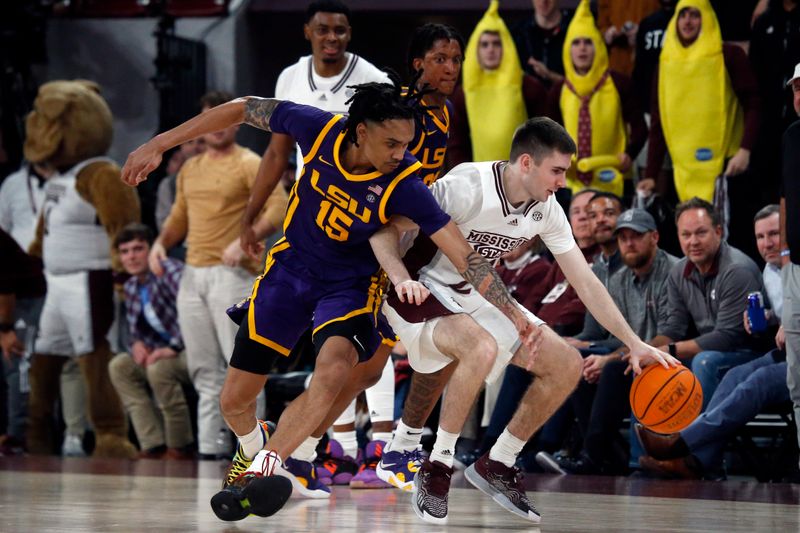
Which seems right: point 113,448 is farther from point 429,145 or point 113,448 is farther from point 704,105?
point 704,105

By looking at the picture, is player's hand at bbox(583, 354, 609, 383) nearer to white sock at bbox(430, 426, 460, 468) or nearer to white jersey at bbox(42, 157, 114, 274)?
white sock at bbox(430, 426, 460, 468)

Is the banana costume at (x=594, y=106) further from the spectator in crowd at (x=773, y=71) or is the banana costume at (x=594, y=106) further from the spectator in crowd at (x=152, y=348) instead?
the spectator in crowd at (x=152, y=348)

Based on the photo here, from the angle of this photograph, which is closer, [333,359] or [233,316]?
[333,359]

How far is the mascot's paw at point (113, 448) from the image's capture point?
8.53m

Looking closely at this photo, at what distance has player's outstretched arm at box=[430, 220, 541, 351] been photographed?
14.7 ft

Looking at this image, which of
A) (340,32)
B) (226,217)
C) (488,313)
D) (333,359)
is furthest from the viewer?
(226,217)

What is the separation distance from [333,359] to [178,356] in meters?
4.20

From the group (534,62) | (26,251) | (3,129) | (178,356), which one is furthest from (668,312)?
(3,129)

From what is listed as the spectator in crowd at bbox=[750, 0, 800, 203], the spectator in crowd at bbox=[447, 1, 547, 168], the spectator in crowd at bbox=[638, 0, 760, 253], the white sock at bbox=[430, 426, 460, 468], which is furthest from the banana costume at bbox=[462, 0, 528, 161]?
the white sock at bbox=[430, 426, 460, 468]

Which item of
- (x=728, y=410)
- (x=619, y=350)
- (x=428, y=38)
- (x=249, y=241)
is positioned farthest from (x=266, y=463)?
(x=619, y=350)

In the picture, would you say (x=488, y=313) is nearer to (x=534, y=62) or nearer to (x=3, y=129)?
(x=534, y=62)

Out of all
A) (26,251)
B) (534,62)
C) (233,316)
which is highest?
(534,62)

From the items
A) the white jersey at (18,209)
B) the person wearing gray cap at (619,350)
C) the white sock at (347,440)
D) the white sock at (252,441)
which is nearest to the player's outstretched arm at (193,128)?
the white sock at (252,441)

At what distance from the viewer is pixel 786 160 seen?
5.61 metres
